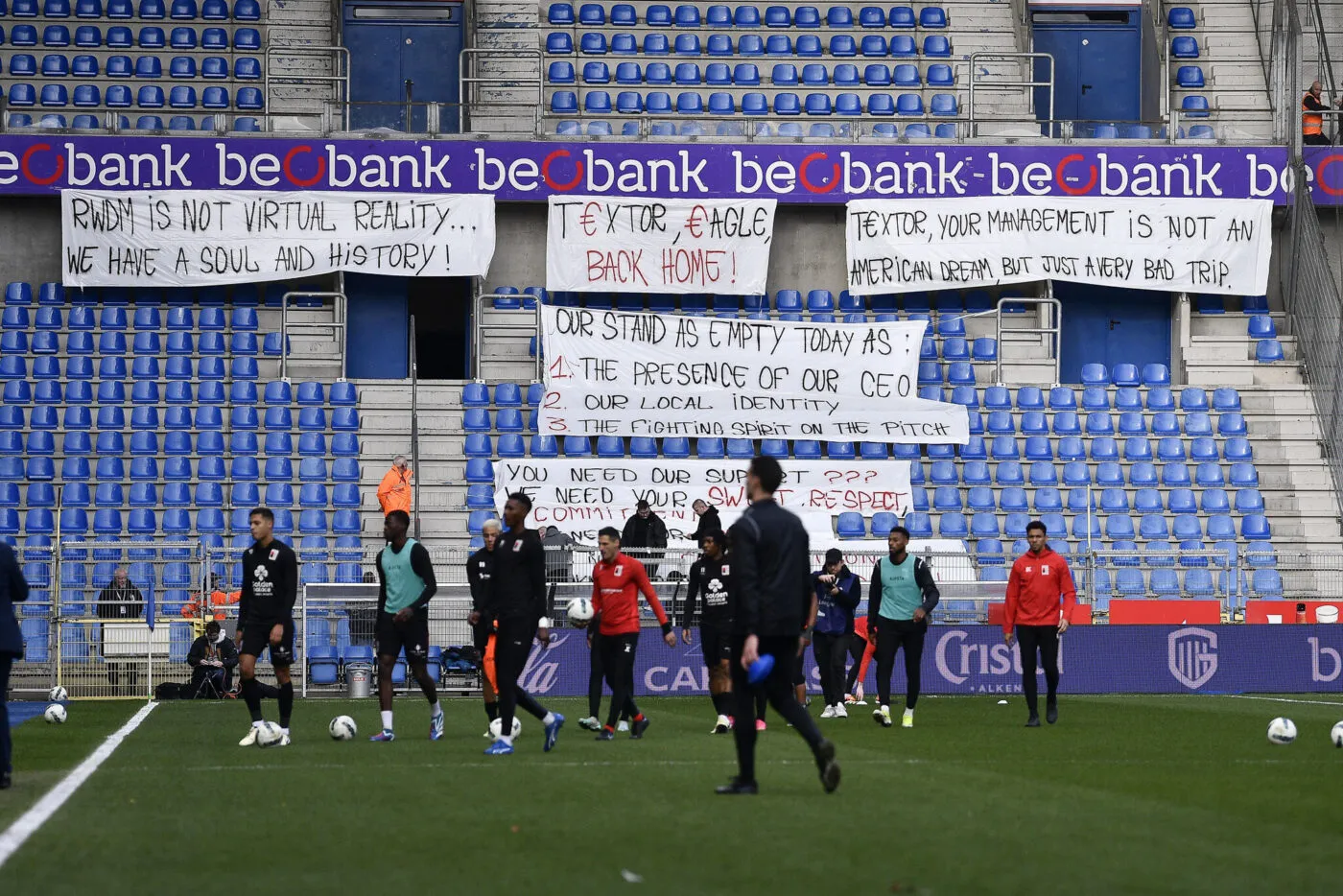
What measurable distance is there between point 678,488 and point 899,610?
33.5 ft

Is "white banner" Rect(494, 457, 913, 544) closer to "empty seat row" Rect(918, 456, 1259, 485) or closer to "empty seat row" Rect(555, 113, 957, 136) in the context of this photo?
"empty seat row" Rect(918, 456, 1259, 485)

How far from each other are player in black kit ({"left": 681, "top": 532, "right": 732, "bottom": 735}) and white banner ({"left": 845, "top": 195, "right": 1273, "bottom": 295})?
1442 centimetres

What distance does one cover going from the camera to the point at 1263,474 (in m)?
30.4

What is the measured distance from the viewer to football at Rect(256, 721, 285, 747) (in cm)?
1522

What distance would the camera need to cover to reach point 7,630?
12.0m

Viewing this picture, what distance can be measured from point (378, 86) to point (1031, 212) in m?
12.5

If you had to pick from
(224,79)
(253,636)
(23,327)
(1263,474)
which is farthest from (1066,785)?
(224,79)

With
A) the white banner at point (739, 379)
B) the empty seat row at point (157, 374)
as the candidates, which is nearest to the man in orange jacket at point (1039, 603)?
the white banner at point (739, 379)

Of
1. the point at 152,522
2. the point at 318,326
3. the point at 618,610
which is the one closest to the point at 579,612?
the point at 618,610

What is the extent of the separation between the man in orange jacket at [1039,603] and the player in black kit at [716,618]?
10.2 ft

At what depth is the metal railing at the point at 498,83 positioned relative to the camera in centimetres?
3175

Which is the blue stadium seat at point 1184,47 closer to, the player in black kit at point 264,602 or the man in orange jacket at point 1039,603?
the man in orange jacket at point 1039,603

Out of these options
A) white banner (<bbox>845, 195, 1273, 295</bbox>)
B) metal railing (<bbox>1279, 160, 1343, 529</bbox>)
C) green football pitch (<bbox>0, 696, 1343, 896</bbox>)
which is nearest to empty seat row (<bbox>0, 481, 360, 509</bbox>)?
white banner (<bbox>845, 195, 1273, 295</bbox>)

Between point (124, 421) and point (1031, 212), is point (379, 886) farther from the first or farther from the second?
point (1031, 212)
